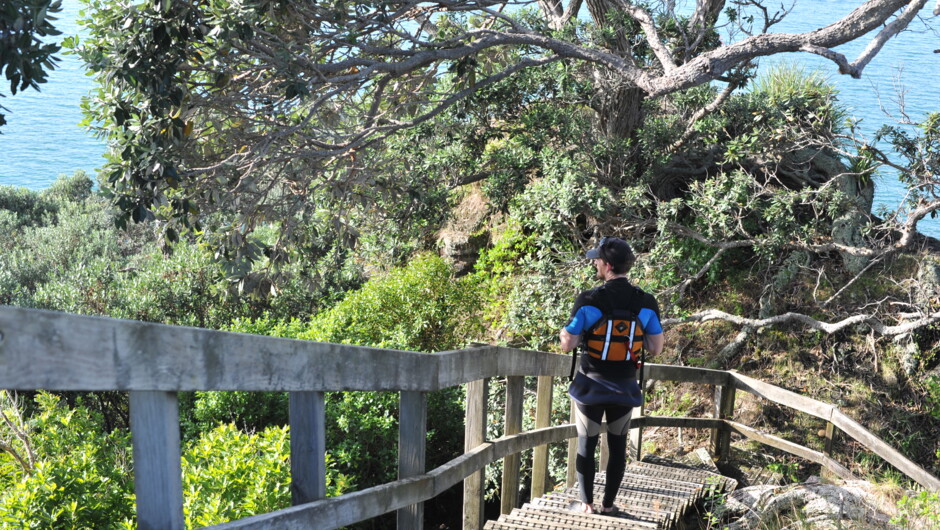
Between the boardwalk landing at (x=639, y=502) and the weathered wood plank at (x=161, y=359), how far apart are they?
2100 millimetres

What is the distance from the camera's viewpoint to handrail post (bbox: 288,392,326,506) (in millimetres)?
2510

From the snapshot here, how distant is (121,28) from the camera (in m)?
5.92

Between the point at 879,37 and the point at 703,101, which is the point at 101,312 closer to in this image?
the point at 703,101

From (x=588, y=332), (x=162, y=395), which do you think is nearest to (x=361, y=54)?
(x=588, y=332)

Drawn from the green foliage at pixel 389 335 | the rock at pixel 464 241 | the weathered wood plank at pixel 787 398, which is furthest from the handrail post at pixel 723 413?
the rock at pixel 464 241

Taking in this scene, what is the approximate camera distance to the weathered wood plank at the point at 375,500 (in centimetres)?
232

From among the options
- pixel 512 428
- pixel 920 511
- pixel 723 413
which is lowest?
pixel 723 413

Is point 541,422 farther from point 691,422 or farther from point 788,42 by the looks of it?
point 788,42

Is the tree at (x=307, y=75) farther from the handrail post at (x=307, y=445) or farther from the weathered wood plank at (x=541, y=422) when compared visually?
the handrail post at (x=307, y=445)

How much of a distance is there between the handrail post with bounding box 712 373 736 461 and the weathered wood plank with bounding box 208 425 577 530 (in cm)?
334

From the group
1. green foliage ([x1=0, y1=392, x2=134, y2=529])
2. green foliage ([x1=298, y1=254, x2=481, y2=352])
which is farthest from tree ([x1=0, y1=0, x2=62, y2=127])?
green foliage ([x1=298, y1=254, x2=481, y2=352])

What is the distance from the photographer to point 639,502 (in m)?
5.48

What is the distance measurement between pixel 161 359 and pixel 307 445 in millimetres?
824

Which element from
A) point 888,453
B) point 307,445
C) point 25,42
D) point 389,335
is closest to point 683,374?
point 888,453
